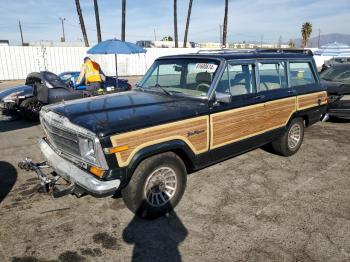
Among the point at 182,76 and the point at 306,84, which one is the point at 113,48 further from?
the point at 306,84

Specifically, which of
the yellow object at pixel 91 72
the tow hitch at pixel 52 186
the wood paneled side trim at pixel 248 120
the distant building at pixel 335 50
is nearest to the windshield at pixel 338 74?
the wood paneled side trim at pixel 248 120

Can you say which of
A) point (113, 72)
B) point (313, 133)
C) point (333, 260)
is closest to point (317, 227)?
point (333, 260)

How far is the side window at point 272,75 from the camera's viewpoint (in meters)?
5.20

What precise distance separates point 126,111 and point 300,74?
12.9 feet

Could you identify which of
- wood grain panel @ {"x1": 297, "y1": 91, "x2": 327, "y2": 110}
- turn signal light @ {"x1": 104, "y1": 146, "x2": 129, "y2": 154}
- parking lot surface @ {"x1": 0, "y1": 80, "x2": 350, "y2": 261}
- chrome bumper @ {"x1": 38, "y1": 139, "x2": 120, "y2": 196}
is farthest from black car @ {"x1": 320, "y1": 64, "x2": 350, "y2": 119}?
chrome bumper @ {"x1": 38, "y1": 139, "x2": 120, "y2": 196}

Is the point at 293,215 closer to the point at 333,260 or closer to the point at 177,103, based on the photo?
the point at 333,260

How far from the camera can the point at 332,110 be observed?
8617mm

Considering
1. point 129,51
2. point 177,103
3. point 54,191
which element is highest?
point 129,51

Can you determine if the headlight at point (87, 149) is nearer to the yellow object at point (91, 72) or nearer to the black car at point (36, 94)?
the black car at point (36, 94)

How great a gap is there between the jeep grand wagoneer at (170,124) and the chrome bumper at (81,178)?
0.01 meters

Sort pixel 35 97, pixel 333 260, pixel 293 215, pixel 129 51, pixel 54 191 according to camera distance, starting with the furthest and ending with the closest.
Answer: pixel 129 51 → pixel 35 97 → pixel 293 215 → pixel 54 191 → pixel 333 260

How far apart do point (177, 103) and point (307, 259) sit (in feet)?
7.95

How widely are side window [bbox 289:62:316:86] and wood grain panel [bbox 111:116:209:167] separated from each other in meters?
2.59

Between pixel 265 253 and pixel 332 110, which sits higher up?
pixel 332 110
